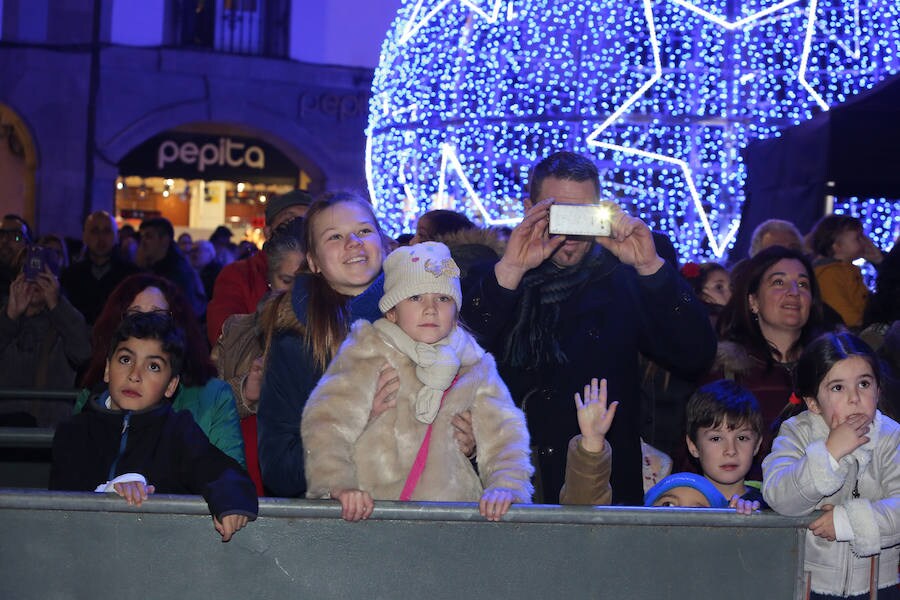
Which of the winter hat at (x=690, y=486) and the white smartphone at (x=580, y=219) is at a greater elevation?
the white smartphone at (x=580, y=219)

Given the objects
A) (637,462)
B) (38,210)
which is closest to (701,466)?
(637,462)

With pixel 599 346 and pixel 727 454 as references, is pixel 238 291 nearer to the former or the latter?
pixel 599 346

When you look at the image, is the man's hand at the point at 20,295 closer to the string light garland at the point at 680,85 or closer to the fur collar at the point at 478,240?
the fur collar at the point at 478,240

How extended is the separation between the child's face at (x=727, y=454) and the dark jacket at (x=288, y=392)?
113cm

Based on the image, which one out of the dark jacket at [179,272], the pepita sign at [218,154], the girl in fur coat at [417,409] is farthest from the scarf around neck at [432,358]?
the pepita sign at [218,154]

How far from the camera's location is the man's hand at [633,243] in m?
3.36

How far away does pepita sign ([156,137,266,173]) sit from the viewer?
62.2 feet

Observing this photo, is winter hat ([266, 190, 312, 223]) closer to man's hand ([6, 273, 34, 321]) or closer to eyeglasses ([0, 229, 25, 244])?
man's hand ([6, 273, 34, 321])

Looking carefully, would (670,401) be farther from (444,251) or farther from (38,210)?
(38,210)

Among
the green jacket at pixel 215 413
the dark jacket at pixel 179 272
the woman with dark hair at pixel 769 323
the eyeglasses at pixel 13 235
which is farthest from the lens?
the eyeglasses at pixel 13 235

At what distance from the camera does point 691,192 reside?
7.55 m

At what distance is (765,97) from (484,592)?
18.7 ft

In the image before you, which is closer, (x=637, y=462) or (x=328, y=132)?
(x=637, y=462)

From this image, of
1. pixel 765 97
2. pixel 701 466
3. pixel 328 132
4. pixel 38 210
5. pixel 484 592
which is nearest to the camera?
pixel 484 592
